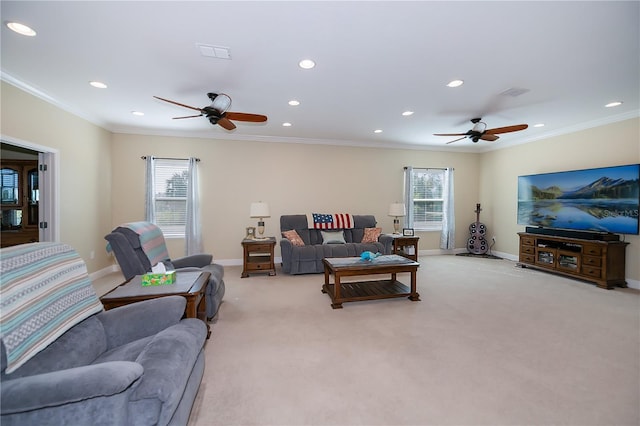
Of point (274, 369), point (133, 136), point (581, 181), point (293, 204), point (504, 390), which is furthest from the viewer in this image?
point (293, 204)

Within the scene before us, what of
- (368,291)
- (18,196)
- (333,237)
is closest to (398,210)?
(333,237)

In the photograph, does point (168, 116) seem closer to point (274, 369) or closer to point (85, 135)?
point (85, 135)

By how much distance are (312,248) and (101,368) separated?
4002 millimetres

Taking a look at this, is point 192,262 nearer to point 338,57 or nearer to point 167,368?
point 167,368

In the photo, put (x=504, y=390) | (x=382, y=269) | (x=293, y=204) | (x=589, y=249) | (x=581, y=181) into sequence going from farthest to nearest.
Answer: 1. (x=293, y=204)
2. (x=581, y=181)
3. (x=589, y=249)
4. (x=382, y=269)
5. (x=504, y=390)

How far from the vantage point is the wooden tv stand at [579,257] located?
166 inches

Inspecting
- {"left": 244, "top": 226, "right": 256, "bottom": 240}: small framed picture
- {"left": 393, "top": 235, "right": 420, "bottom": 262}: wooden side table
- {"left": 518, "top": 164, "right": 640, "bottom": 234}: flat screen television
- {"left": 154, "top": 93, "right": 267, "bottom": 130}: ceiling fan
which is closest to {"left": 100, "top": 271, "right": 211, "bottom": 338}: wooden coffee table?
{"left": 154, "top": 93, "right": 267, "bottom": 130}: ceiling fan

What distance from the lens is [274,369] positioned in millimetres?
2191

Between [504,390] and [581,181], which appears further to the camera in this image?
[581,181]

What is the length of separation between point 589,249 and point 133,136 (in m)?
8.10

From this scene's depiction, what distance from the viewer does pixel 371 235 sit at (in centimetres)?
560

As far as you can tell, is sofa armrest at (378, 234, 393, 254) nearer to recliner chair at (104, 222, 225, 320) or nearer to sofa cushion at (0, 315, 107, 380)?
recliner chair at (104, 222, 225, 320)

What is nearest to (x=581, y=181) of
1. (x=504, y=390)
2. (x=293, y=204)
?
(x=504, y=390)

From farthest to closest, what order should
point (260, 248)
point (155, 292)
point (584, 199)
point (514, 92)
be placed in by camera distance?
point (260, 248), point (584, 199), point (514, 92), point (155, 292)
